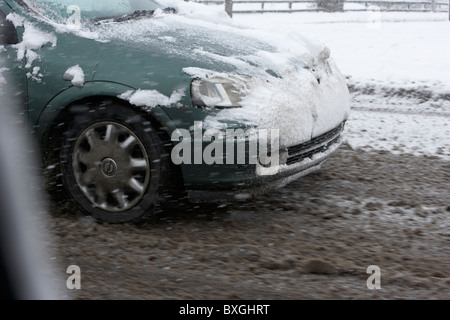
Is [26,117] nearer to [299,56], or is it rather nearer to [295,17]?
[299,56]

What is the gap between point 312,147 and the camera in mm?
4203

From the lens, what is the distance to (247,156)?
3672 mm

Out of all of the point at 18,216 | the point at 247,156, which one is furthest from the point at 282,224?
the point at 18,216

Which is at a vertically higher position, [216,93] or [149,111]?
[216,93]

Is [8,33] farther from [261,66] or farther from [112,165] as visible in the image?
[261,66]

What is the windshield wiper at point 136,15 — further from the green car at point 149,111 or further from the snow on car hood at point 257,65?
the green car at point 149,111

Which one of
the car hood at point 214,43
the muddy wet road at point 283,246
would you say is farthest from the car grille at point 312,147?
the car hood at point 214,43

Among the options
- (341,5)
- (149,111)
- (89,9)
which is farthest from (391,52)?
(341,5)

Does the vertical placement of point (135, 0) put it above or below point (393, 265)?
above

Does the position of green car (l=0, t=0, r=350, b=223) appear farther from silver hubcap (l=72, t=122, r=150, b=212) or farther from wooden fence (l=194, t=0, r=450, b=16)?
wooden fence (l=194, t=0, r=450, b=16)

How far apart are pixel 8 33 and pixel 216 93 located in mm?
A: 1427

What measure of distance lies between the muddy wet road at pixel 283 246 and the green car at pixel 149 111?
246mm

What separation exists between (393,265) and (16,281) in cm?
218

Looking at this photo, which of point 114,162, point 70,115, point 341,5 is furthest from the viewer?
point 341,5
